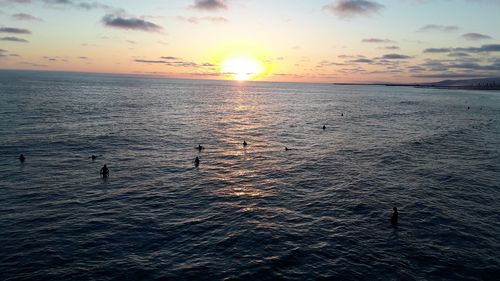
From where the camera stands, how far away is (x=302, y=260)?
24.3 meters

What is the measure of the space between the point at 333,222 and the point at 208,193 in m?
14.0

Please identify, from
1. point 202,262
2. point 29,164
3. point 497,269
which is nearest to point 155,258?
point 202,262

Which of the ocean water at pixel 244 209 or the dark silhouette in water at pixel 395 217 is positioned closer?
the ocean water at pixel 244 209

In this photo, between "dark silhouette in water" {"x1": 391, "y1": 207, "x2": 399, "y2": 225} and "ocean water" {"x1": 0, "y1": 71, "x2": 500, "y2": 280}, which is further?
"dark silhouette in water" {"x1": 391, "y1": 207, "x2": 399, "y2": 225}

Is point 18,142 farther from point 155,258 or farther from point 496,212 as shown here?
point 496,212

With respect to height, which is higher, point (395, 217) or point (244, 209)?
point (395, 217)

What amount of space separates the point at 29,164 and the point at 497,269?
51.9 metres

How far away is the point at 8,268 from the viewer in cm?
2200

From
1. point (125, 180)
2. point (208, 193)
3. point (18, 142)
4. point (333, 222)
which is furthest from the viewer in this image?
point (18, 142)

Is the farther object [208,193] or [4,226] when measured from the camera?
[208,193]

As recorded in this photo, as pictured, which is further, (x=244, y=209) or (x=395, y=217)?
(x=244, y=209)

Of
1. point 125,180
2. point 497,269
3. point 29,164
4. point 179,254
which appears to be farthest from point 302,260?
point 29,164

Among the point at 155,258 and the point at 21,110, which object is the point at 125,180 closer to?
the point at 155,258

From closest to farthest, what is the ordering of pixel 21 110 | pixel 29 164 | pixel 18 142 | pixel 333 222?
pixel 333 222
pixel 29 164
pixel 18 142
pixel 21 110
